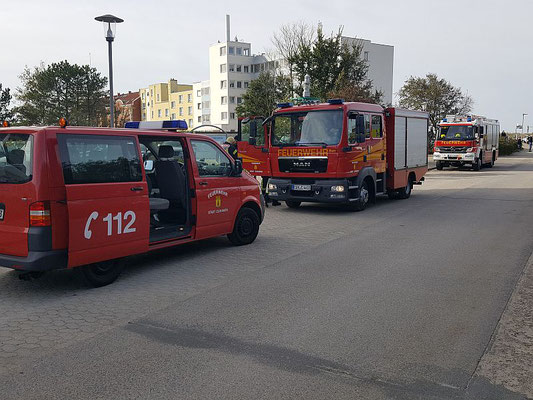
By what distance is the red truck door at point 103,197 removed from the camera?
575 centimetres

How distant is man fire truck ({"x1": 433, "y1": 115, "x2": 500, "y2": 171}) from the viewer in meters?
29.5

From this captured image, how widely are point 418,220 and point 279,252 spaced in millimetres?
4720

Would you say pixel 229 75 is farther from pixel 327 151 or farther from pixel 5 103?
pixel 327 151

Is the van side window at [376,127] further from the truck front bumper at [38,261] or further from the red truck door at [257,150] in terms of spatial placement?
the truck front bumper at [38,261]

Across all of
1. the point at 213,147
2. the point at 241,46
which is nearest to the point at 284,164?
the point at 213,147

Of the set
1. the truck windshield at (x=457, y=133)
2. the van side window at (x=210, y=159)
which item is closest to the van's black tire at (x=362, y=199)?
the van side window at (x=210, y=159)

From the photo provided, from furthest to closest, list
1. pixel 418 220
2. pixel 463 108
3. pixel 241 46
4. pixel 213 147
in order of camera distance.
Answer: pixel 241 46, pixel 463 108, pixel 418 220, pixel 213 147

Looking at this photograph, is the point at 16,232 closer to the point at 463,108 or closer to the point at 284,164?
the point at 284,164

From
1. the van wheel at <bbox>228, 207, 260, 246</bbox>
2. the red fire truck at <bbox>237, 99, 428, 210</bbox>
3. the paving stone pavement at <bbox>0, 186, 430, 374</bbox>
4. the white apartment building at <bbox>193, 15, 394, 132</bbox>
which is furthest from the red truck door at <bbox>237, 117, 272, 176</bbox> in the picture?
the white apartment building at <bbox>193, 15, 394, 132</bbox>

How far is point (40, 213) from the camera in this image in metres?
5.50

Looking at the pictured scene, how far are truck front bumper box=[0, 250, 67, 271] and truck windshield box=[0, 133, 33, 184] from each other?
817 millimetres

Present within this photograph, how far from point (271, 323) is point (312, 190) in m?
7.89

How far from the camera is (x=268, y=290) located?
616 cm

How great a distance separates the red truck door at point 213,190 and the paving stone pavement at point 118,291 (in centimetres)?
49
